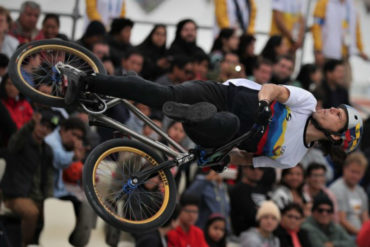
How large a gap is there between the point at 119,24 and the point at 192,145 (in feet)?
6.91

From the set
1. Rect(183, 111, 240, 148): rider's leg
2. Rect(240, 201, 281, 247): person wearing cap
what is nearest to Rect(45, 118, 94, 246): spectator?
Rect(240, 201, 281, 247): person wearing cap

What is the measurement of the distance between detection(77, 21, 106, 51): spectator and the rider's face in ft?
13.3

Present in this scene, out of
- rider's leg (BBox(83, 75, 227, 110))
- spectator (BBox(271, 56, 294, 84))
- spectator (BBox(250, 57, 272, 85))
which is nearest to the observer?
rider's leg (BBox(83, 75, 227, 110))

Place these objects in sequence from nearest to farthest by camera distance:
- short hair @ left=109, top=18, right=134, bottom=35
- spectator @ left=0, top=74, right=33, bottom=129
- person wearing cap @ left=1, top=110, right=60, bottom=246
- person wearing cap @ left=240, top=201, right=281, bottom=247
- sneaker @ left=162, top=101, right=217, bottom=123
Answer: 1. sneaker @ left=162, top=101, right=217, bottom=123
2. person wearing cap @ left=1, top=110, right=60, bottom=246
3. spectator @ left=0, top=74, right=33, bottom=129
4. person wearing cap @ left=240, top=201, right=281, bottom=247
5. short hair @ left=109, top=18, right=134, bottom=35

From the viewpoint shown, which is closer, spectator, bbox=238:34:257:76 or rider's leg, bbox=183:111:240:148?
rider's leg, bbox=183:111:240:148

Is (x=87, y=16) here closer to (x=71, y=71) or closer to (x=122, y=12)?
(x=122, y=12)

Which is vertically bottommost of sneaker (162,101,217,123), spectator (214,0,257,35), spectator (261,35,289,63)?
sneaker (162,101,217,123)

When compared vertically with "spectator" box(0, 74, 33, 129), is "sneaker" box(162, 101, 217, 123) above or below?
above

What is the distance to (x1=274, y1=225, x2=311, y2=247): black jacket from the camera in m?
9.91

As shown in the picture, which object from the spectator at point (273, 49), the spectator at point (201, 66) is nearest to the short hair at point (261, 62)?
the spectator at point (273, 49)

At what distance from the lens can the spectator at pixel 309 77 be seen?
1250 cm

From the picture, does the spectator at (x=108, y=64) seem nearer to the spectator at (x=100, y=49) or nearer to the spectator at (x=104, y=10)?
the spectator at (x=100, y=49)

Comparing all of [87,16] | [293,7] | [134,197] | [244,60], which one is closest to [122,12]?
[87,16]

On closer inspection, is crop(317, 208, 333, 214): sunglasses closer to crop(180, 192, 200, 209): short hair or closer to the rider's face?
crop(180, 192, 200, 209): short hair
